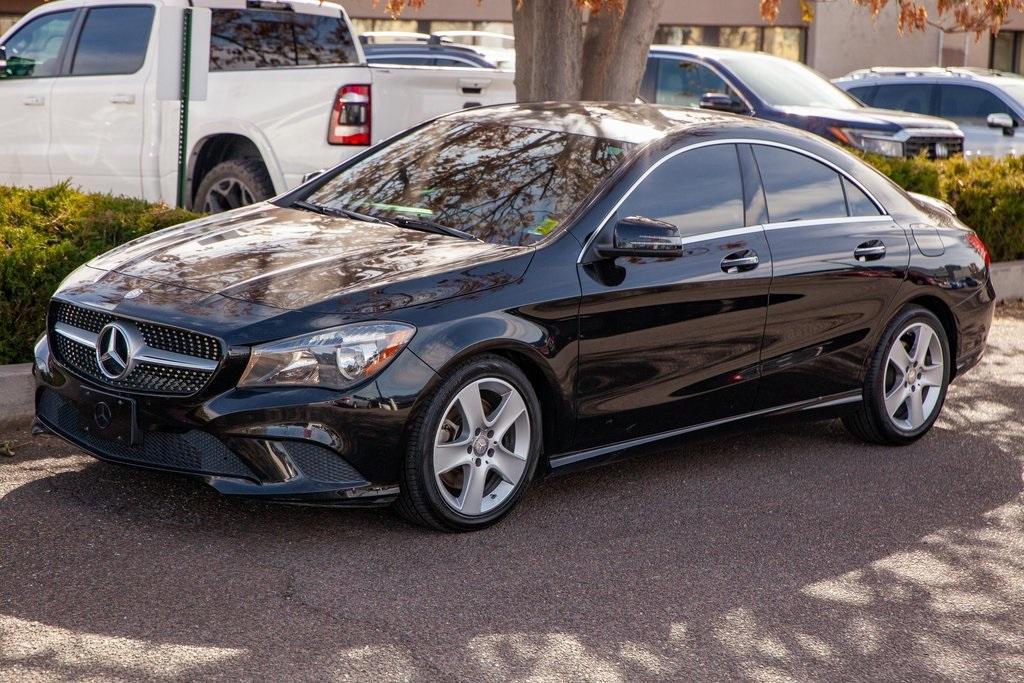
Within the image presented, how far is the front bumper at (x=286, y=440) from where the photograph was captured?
5.19 meters

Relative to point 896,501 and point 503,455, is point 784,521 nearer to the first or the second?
point 896,501

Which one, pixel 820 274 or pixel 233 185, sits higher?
pixel 233 185

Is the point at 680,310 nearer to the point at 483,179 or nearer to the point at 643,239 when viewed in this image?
the point at 643,239

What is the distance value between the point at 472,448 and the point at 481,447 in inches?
1.8

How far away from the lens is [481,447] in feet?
18.4

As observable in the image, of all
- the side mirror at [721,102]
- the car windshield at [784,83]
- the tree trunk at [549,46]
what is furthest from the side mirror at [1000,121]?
the tree trunk at [549,46]

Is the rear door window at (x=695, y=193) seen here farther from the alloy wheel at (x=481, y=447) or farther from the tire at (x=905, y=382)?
the tire at (x=905, y=382)

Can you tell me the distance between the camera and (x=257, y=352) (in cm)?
519

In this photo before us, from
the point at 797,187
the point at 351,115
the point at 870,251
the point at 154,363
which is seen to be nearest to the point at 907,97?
the point at 351,115

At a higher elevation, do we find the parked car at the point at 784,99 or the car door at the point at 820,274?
the parked car at the point at 784,99

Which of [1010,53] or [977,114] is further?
[1010,53]

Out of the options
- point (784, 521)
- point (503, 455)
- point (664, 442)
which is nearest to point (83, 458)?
point (503, 455)

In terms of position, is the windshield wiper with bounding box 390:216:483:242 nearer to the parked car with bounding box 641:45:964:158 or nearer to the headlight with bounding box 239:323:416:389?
the headlight with bounding box 239:323:416:389

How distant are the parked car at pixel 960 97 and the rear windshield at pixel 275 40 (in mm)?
9119
